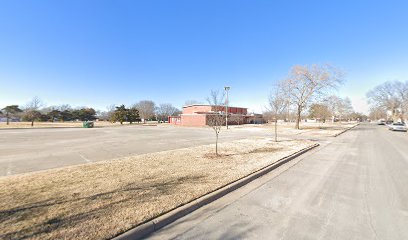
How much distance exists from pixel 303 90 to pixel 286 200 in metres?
32.2

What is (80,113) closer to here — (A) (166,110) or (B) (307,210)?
(A) (166,110)

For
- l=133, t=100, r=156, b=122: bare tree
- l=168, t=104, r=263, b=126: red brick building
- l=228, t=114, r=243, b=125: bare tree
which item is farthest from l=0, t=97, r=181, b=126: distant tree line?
l=228, t=114, r=243, b=125: bare tree

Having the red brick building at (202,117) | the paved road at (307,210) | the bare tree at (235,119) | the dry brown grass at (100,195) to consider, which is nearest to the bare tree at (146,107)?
the red brick building at (202,117)

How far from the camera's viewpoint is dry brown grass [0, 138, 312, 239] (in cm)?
298

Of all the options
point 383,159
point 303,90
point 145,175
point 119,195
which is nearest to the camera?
point 119,195

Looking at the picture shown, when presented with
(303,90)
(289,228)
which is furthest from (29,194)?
(303,90)

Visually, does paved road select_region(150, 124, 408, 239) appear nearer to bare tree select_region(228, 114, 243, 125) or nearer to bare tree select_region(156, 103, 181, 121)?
bare tree select_region(228, 114, 243, 125)

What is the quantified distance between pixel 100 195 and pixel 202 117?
39.5 meters

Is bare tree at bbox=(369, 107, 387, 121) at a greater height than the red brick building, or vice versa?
Answer: bare tree at bbox=(369, 107, 387, 121)

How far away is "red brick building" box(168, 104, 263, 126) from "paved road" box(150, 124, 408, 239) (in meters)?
31.5

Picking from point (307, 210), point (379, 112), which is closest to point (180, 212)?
point (307, 210)

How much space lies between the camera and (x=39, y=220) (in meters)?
3.15

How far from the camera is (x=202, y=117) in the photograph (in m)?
43.6

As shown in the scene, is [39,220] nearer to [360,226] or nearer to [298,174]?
[360,226]
